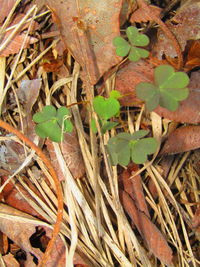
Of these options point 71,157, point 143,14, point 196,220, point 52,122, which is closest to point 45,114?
point 52,122

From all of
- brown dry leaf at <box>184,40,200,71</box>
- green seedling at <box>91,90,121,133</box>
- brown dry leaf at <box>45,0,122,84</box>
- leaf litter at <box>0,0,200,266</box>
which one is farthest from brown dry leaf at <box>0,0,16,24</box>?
brown dry leaf at <box>184,40,200,71</box>

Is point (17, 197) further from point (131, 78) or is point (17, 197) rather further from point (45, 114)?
point (131, 78)

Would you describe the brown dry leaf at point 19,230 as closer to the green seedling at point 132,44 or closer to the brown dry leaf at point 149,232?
the brown dry leaf at point 149,232

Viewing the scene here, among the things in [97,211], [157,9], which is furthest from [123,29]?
[97,211]

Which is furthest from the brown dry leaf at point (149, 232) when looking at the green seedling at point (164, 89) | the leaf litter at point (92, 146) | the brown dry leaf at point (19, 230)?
the green seedling at point (164, 89)

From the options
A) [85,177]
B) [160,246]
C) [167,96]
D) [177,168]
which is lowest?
[160,246]

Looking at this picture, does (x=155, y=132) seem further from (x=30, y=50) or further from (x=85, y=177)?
(x=30, y=50)
